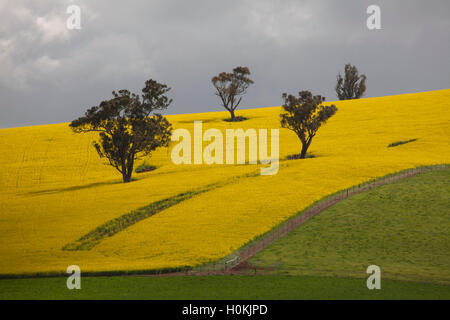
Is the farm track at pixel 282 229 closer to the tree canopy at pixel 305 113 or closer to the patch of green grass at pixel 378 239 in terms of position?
the patch of green grass at pixel 378 239

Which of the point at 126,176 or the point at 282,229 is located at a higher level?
the point at 126,176

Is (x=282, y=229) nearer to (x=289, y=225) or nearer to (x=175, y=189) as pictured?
(x=289, y=225)

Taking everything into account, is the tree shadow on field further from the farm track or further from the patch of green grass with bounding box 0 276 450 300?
the patch of green grass with bounding box 0 276 450 300

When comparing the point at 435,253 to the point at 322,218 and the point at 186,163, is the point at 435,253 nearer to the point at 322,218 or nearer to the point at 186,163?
the point at 322,218

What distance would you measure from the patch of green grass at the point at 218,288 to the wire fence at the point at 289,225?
1.77 m

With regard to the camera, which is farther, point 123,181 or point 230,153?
point 230,153

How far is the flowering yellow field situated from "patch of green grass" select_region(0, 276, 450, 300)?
2008 millimetres

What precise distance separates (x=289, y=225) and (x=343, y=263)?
6.85m

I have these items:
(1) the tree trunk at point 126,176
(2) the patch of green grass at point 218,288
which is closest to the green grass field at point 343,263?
(2) the patch of green grass at point 218,288

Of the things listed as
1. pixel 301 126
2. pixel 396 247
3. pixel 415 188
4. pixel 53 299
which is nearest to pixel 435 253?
pixel 396 247

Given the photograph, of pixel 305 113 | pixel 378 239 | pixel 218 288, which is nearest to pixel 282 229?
pixel 378 239

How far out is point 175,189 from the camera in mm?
47375
